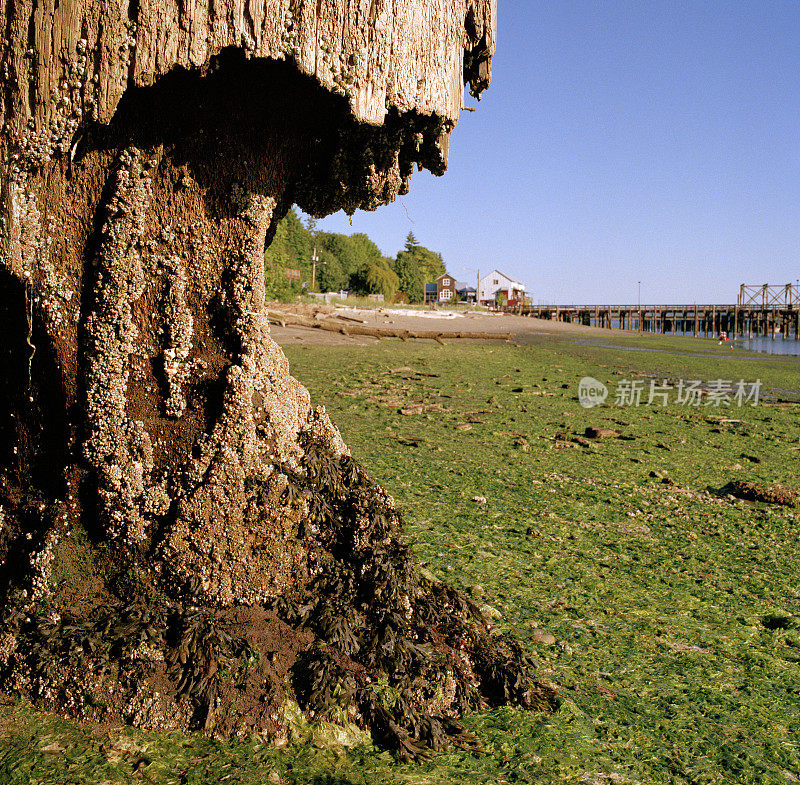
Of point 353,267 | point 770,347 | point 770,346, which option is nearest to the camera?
point 770,347

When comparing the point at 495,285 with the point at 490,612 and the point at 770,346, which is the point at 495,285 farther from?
the point at 490,612

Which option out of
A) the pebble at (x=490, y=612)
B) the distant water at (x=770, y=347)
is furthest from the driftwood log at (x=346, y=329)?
the distant water at (x=770, y=347)

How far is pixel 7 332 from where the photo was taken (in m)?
2.46

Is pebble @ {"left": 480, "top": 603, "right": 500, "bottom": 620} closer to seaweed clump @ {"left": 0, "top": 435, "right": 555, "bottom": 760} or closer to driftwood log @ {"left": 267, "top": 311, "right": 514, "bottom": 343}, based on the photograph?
seaweed clump @ {"left": 0, "top": 435, "right": 555, "bottom": 760}

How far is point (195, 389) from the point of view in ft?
8.32

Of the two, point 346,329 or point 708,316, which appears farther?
point 708,316

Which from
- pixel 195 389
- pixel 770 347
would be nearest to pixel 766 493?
pixel 195 389

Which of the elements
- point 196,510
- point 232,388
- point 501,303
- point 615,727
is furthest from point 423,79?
point 501,303

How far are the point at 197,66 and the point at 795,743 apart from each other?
10.1 ft

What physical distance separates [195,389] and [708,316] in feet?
268

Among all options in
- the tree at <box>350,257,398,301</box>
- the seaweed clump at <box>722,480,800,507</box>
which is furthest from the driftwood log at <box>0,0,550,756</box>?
the tree at <box>350,257,398,301</box>

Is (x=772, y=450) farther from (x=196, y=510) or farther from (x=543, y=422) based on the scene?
(x=196, y=510)

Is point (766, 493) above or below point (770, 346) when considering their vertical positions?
below

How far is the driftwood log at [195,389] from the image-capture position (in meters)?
2.14
